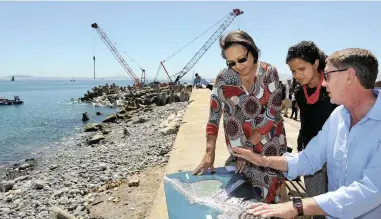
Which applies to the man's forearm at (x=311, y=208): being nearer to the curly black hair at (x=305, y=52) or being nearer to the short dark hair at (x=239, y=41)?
the short dark hair at (x=239, y=41)

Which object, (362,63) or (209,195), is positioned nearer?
(362,63)

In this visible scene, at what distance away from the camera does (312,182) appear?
252 cm

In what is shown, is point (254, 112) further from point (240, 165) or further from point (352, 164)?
point (352, 164)

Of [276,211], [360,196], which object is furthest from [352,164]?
[276,211]

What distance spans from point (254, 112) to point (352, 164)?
3.10 feet

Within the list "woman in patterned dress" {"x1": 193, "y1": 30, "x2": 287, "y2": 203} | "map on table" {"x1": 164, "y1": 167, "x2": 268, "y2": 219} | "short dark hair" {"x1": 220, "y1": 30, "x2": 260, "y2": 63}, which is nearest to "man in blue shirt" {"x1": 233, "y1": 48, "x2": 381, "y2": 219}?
"map on table" {"x1": 164, "y1": 167, "x2": 268, "y2": 219}

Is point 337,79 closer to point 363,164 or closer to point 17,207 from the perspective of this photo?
point 363,164

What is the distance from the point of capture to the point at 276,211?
5.49 feet

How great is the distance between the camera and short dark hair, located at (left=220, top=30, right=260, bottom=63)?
2.35m

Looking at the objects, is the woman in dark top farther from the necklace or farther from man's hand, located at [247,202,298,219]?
man's hand, located at [247,202,298,219]

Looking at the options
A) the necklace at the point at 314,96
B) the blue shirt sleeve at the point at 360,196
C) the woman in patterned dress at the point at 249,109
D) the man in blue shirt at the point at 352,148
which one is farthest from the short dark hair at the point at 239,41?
the blue shirt sleeve at the point at 360,196

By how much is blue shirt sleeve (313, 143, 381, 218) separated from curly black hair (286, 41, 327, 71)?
1163 mm

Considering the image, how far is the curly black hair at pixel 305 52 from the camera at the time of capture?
256cm

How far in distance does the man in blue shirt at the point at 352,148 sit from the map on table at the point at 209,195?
0.67 ft
